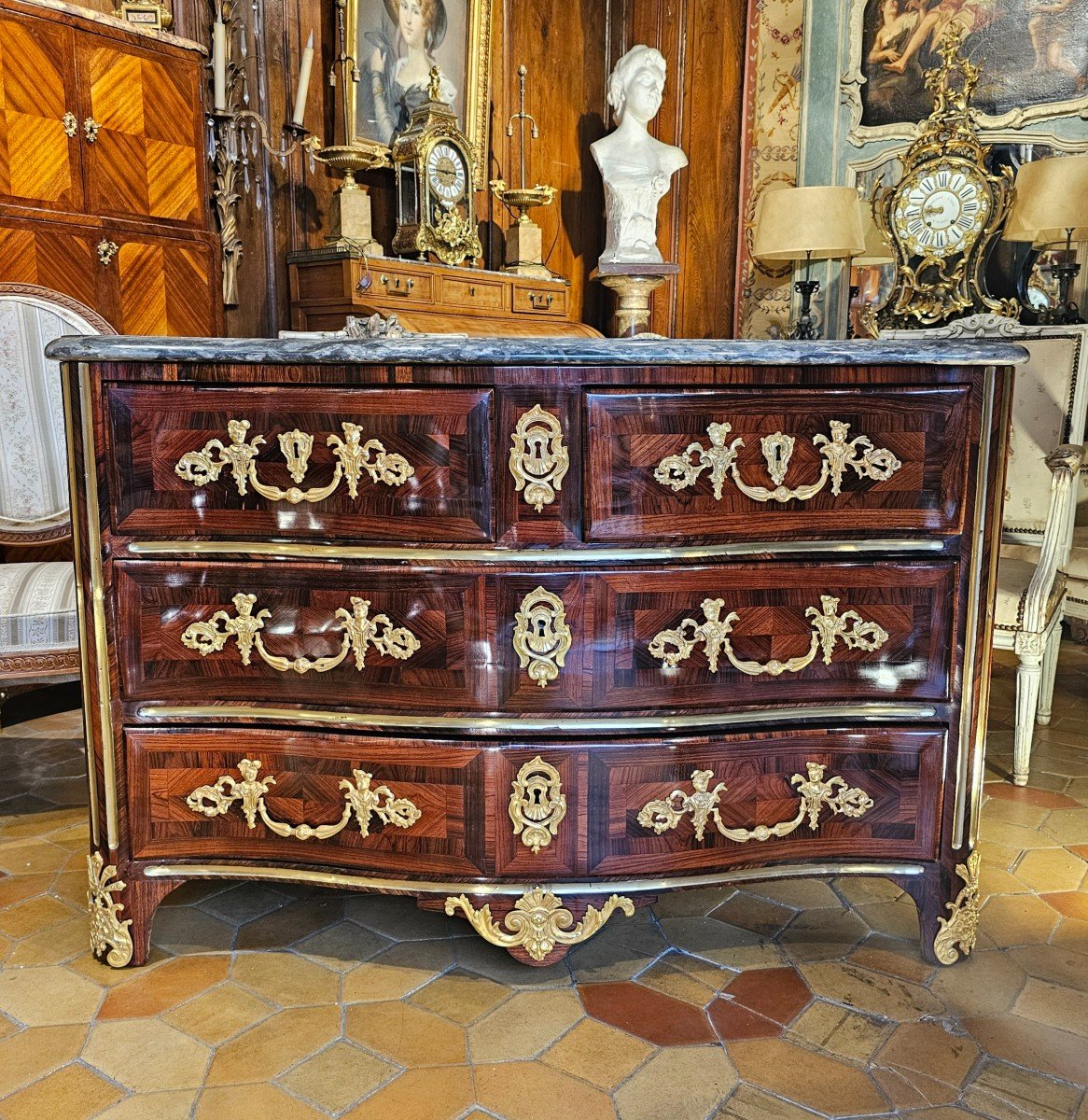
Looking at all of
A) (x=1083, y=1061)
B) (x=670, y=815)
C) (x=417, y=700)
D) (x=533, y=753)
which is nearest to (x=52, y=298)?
(x=417, y=700)

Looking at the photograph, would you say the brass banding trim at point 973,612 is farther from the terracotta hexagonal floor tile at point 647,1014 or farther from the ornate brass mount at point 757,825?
the terracotta hexagonal floor tile at point 647,1014

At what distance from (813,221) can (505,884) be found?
3.79 m

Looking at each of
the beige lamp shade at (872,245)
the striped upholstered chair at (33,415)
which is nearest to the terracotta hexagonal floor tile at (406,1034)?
the striped upholstered chair at (33,415)

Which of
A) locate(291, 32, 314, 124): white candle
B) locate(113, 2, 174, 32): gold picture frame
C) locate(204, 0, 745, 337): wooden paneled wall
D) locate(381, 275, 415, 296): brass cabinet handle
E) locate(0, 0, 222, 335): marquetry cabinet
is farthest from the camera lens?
locate(204, 0, 745, 337): wooden paneled wall

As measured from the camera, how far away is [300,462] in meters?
1.78

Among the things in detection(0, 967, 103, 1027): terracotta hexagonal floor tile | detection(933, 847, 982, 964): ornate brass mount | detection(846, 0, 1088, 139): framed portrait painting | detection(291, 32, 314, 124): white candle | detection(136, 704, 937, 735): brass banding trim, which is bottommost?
detection(0, 967, 103, 1027): terracotta hexagonal floor tile

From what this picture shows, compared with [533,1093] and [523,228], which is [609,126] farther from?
[533,1093]

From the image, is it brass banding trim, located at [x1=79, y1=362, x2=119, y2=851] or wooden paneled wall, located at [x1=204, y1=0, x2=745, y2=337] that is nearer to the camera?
brass banding trim, located at [x1=79, y1=362, x2=119, y2=851]

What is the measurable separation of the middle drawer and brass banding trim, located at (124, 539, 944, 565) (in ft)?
0.08

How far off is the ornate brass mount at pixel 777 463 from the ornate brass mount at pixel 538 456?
18 centimetres

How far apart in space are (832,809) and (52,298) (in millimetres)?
2598

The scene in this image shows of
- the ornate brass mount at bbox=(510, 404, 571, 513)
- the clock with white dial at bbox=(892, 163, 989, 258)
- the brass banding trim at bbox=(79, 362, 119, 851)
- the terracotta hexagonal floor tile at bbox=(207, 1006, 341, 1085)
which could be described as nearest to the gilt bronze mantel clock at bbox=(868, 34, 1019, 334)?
the clock with white dial at bbox=(892, 163, 989, 258)

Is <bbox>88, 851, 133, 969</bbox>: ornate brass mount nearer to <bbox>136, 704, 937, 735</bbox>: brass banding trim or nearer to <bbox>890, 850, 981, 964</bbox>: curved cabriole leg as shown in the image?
<bbox>136, 704, 937, 735</bbox>: brass banding trim

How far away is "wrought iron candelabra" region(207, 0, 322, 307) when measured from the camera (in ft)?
12.0
